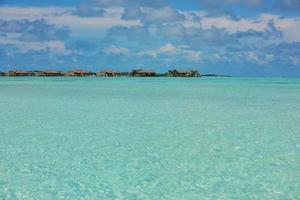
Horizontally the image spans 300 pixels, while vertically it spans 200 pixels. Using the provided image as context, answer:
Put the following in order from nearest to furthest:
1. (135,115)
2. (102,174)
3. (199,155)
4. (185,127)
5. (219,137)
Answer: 1. (102,174)
2. (199,155)
3. (219,137)
4. (185,127)
5. (135,115)

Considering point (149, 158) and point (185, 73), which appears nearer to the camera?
point (149, 158)

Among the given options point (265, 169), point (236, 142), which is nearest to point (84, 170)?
point (265, 169)

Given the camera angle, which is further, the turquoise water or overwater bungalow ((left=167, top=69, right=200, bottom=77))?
overwater bungalow ((left=167, top=69, right=200, bottom=77))

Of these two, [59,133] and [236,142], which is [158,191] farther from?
[59,133]

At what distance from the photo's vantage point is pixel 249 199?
6715 mm

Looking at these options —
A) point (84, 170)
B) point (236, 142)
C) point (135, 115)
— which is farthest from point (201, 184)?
point (135, 115)

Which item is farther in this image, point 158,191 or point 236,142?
point 236,142

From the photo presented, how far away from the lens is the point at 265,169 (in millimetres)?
8430

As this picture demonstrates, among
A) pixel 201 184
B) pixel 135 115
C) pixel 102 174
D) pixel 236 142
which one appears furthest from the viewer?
pixel 135 115

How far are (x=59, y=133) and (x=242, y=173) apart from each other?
6065 mm

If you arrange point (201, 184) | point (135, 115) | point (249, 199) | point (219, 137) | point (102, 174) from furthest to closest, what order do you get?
point (135, 115) → point (219, 137) → point (102, 174) → point (201, 184) → point (249, 199)

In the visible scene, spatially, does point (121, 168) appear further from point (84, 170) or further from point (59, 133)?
point (59, 133)

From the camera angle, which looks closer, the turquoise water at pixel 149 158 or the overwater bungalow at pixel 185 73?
the turquoise water at pixel 149 158

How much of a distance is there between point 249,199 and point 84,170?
3142mm
